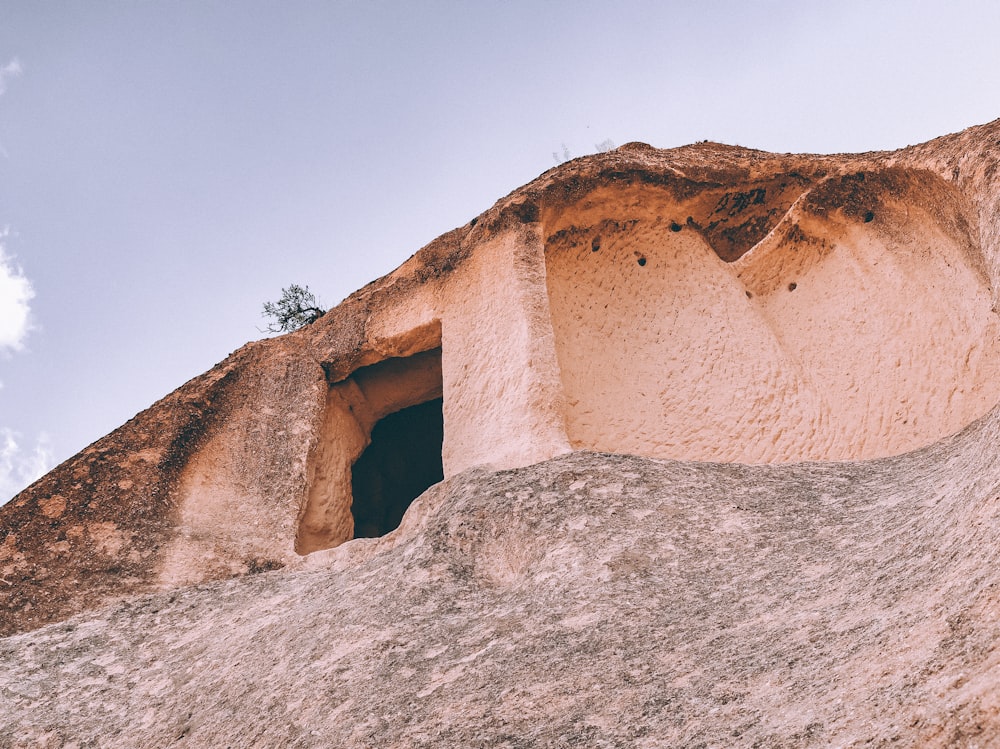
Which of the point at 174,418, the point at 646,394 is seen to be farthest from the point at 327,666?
the point at 174,418

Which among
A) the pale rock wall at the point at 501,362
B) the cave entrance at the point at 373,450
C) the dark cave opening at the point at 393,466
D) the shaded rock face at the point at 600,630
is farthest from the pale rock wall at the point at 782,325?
the dark cave opening at the point at 393,466

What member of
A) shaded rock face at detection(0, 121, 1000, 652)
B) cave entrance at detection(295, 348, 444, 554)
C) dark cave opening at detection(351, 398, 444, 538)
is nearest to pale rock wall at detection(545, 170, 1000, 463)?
shaded rock face at detection(0, 121, 1000, 652)

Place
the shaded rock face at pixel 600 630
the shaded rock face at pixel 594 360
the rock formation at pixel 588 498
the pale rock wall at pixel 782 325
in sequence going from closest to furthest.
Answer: the shaded rock face at pixel 600 630 < the rock formation at pixel 588 498 < the pale rock wall at pixel 782 325 < the shaded rock face at pixel 594 360

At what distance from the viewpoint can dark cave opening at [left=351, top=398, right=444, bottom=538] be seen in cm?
896

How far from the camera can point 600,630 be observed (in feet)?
8.82

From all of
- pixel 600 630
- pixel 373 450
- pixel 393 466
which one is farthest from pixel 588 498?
pixel 393 466

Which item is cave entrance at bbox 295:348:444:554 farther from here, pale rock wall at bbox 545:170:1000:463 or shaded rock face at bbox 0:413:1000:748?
shaded rock face at bbox 0:413:1000:748

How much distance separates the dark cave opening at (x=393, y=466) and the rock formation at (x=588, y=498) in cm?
4

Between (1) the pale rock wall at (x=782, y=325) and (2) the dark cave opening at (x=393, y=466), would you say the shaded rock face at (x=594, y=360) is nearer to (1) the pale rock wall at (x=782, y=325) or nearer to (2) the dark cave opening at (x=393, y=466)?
(1) the pale rock wall at (x=782, y=325)

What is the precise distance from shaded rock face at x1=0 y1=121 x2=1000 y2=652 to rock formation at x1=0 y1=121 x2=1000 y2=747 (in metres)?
0.02

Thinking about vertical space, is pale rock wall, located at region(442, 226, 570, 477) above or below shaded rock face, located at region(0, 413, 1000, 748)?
above

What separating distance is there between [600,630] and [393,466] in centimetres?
671

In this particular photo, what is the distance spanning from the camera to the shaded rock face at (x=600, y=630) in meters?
1.94

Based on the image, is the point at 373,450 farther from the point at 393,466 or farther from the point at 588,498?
the point at 588,498
